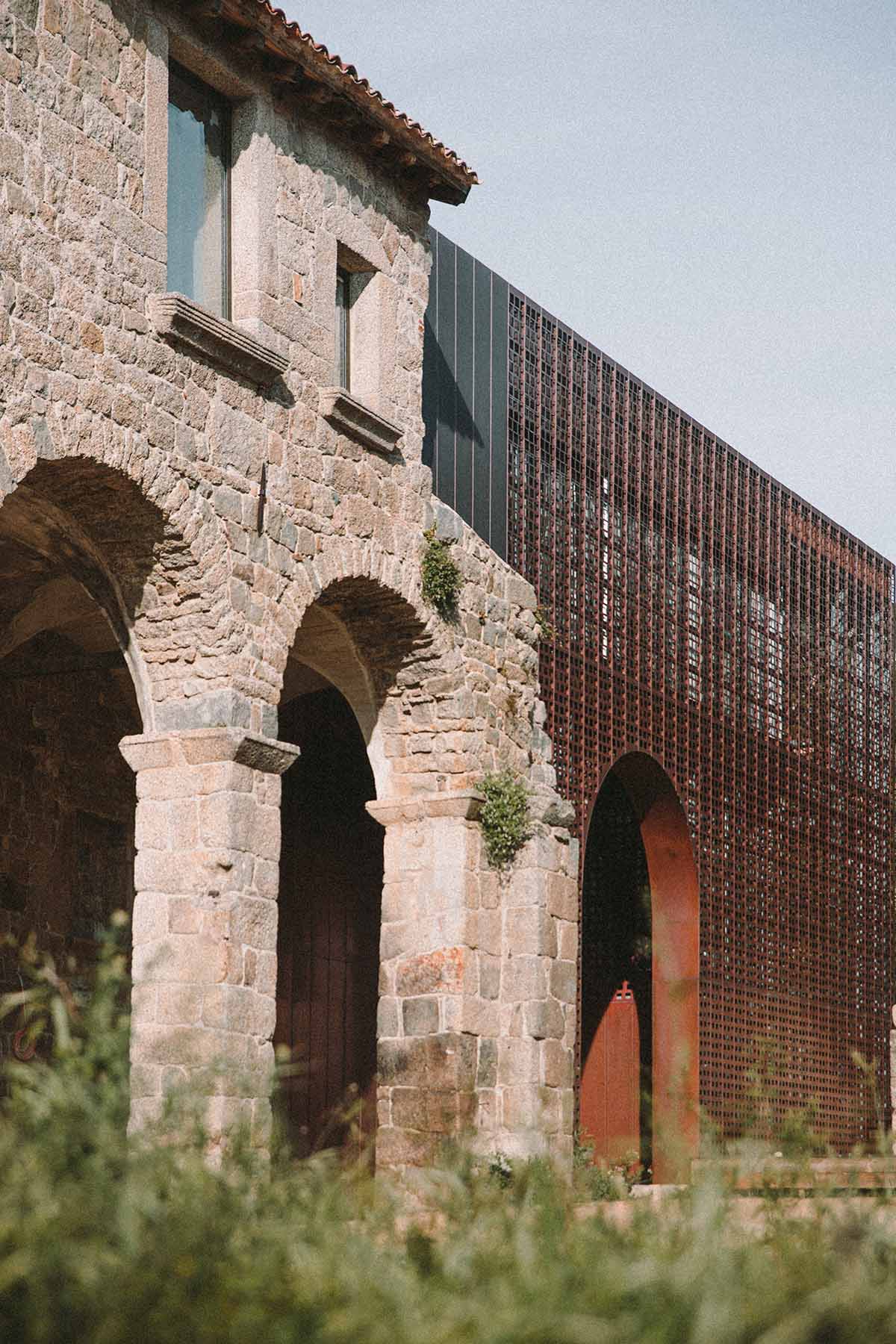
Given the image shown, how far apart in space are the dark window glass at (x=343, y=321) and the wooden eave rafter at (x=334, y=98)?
73cm

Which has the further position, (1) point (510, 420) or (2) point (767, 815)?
(2) point (767, 815)

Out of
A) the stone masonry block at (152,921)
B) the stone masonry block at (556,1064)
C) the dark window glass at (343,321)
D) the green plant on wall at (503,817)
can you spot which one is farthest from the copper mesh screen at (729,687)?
the stone masonry block at (152,921)

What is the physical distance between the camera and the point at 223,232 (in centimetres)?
973

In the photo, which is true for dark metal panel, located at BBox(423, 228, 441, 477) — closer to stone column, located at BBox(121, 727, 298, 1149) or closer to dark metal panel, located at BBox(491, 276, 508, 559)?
dark metal panel, located at BBox(491, 276, 508, 559)

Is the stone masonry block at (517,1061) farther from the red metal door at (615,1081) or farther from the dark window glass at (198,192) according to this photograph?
the dark window glass at (198,192)

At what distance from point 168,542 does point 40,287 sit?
1430 mm

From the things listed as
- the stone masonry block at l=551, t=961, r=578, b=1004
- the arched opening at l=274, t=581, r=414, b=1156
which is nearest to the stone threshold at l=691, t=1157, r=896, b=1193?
the stone masonry block at l=551, t=961, r=578, b=1004

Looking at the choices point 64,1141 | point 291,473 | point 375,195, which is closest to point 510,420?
point 375,195

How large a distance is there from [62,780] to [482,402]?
4.01 m

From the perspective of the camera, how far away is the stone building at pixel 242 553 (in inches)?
331

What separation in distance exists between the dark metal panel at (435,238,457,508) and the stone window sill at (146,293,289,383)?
2.29m

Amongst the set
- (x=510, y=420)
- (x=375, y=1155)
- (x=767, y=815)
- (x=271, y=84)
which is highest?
(x=271, y=84)

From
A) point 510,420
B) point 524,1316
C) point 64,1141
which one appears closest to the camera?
point 524,1316

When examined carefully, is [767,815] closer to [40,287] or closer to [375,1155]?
[375,1155]
